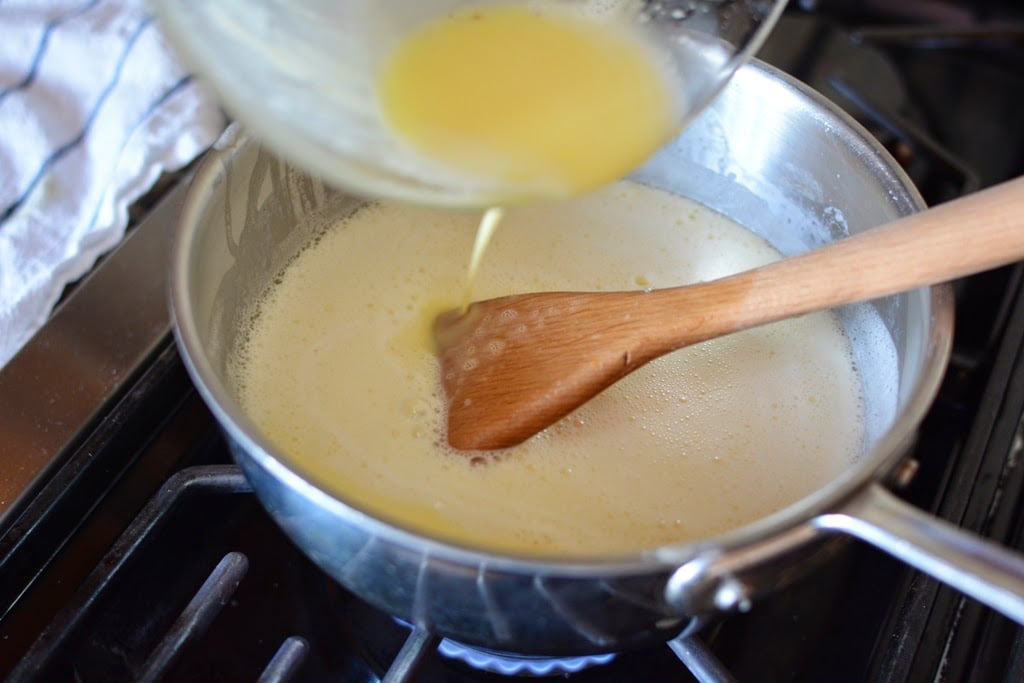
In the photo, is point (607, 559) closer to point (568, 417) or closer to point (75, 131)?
point (568, 417)

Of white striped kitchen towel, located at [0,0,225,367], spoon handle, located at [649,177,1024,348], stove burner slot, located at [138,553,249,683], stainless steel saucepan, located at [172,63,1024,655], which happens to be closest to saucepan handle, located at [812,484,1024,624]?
stainless steel saucepan, located at [172,63,1024,655]

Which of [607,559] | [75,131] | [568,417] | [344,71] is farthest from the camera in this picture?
[75,131]

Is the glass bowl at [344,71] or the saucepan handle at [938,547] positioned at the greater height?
the glass bowl at [344,71]

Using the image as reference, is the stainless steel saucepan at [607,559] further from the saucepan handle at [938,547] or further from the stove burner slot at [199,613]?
the stove burner slot at [199,613]

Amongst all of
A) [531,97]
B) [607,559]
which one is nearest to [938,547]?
[607,559]

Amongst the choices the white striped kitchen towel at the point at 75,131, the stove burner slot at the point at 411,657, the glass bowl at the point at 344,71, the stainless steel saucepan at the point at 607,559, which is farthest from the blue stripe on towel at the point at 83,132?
the stove burner slot at the point at 411,657

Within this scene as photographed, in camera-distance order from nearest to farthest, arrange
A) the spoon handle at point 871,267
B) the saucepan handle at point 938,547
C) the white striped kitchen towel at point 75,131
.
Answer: the saucepan handle at point 938,547 < the spoon handle at point 871,267 < the white striped kitchen towel at point 75,131
